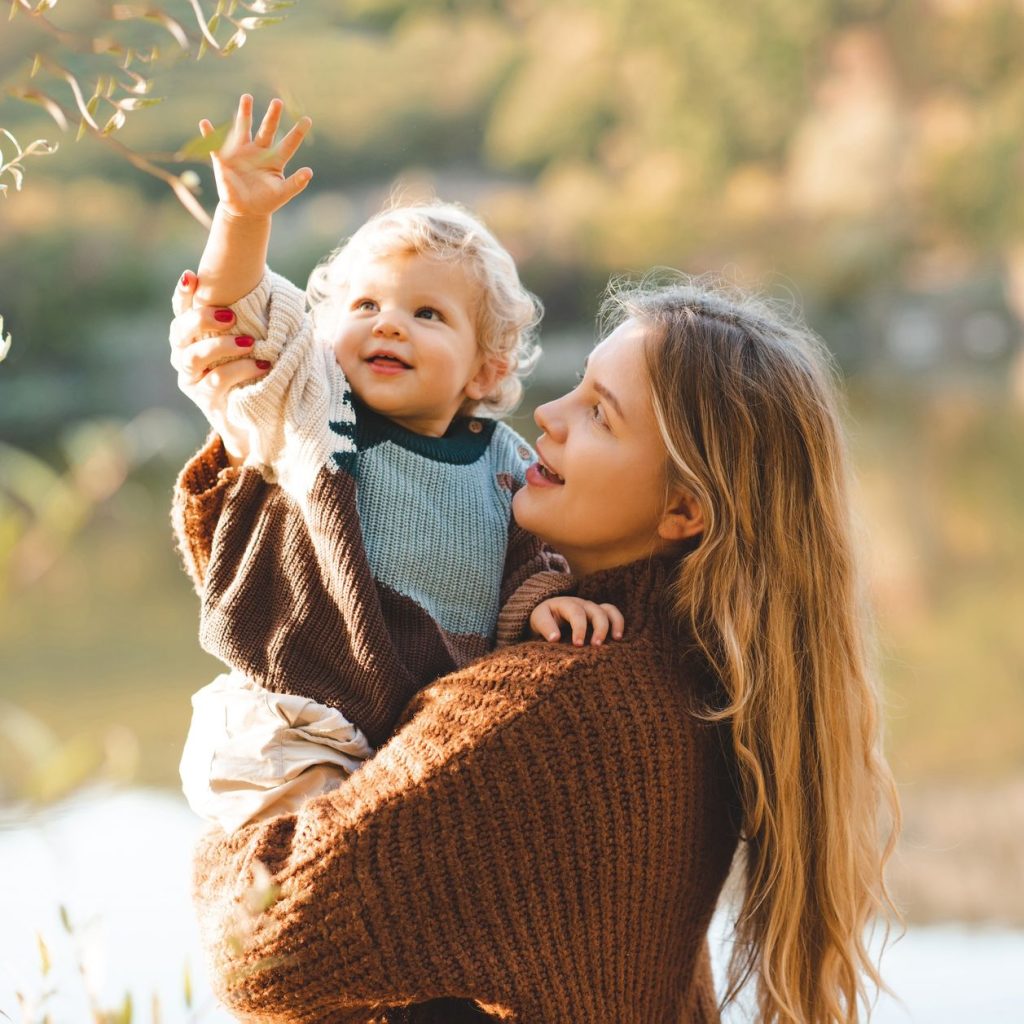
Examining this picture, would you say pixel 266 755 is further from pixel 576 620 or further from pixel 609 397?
pixel 609 397

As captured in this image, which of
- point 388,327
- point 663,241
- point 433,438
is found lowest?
point 433,438

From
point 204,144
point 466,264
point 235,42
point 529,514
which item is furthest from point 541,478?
point 204,144

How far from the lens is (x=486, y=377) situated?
4.87 ft

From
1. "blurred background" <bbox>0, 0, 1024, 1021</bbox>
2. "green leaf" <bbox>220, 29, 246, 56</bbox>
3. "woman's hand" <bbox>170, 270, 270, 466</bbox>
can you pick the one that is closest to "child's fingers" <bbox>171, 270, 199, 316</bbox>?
"woman's hand" <bbox>170, 270, 270, 466</bbox>

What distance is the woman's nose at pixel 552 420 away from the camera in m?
1.30

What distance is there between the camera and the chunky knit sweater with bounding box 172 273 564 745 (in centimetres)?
121

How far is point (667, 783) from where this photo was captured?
1.20 metres

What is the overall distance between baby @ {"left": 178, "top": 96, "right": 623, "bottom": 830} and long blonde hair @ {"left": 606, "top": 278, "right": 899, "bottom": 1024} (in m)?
0.14

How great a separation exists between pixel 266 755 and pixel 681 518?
→ 0.45 m

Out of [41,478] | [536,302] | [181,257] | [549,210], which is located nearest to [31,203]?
[181,257]

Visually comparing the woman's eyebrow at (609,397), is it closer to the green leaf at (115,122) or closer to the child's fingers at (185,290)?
the child's fingers at (185,290)

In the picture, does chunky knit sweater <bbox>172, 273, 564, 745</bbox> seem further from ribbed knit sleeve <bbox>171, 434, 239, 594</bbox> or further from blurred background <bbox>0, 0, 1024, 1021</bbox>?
blurred background <bbox>0, 0, 1024, 1021</bbox>

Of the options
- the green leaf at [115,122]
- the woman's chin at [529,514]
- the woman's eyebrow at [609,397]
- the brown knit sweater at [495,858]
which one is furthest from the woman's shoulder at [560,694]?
the green leaf at [115,122]

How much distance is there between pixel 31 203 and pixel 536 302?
8948 mm
